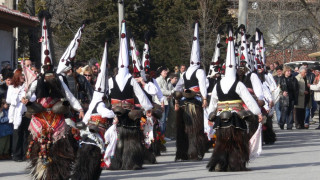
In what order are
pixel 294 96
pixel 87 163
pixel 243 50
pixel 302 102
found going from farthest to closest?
pixel 302 102 → pixel 294 96 → pixel 243 50 → pixel 87 163

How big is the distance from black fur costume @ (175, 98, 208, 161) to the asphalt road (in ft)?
0.79

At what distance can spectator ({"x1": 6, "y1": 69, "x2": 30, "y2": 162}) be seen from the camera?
17.2m

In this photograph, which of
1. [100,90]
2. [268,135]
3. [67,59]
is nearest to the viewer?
[67,59]

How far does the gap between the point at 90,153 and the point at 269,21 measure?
3909cm

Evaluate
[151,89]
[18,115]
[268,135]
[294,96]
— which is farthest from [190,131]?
[294,96]

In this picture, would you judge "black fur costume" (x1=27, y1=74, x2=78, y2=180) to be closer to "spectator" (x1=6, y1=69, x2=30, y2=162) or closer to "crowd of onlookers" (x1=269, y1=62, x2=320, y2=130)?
"spectator" (x1=6, y1=69, x2=30, y2=162)

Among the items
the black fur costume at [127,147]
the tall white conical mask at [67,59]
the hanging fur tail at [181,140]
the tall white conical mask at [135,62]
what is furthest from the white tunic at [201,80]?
the tall white conical mask at [67,59]

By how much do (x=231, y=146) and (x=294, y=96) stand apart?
542 inches

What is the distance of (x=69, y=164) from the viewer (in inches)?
481

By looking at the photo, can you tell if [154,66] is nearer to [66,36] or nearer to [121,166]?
[66,36]

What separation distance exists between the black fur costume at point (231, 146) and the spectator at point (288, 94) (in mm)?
13194

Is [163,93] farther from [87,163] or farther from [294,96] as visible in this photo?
[87,163]

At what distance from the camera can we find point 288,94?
27469 millimetres

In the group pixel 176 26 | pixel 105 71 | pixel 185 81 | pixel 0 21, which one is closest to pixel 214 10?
pixel 176 26
